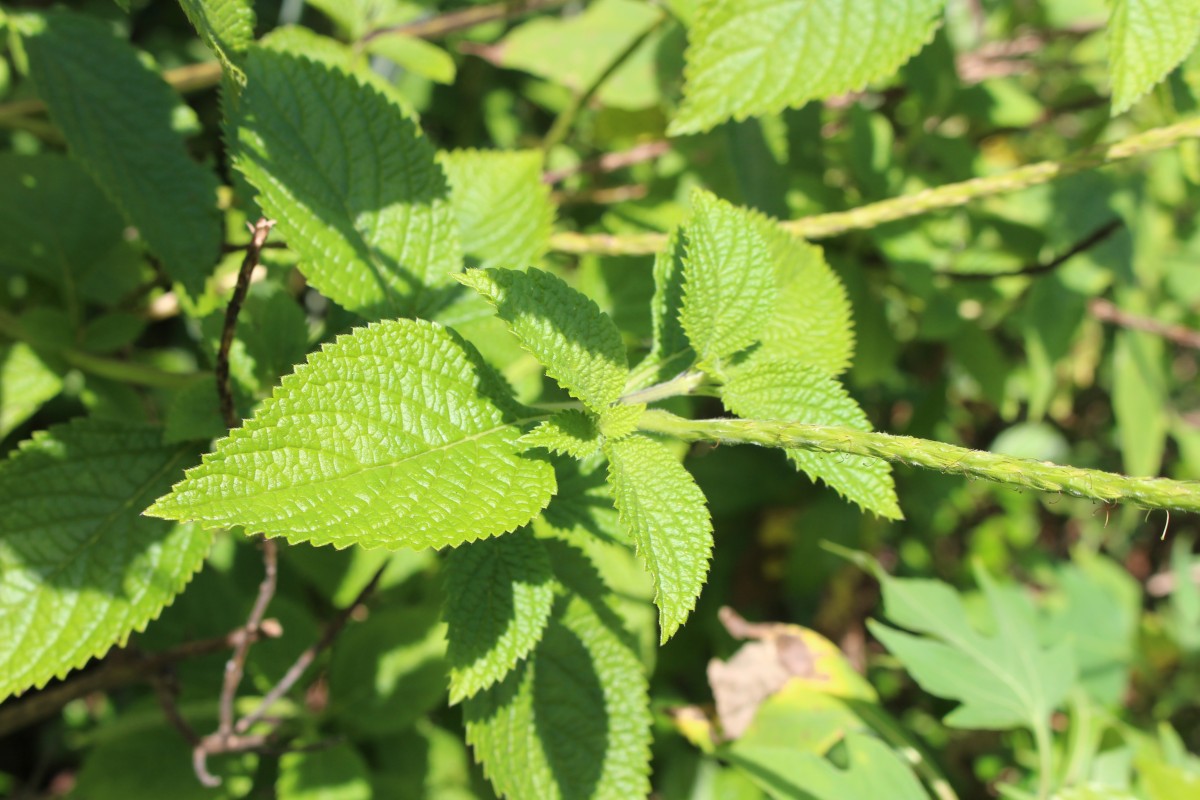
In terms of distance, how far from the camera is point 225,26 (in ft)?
3.53

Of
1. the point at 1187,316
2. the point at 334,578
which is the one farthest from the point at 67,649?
the point at 1187,316

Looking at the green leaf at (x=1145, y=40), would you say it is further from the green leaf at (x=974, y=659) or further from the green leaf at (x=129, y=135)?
the green leaf at (x=129, y=135)

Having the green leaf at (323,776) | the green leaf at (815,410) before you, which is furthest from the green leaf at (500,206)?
the green leaf at (323,776)

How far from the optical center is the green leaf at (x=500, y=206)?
1.36 meters

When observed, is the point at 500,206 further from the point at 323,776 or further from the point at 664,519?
the point at 323,776

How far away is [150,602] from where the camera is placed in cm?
113

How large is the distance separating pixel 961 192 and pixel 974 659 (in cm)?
81

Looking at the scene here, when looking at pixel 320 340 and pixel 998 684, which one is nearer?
pixel 320 340

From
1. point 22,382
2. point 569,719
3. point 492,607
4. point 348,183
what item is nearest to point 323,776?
point 569,719

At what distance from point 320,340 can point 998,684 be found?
127 centimetres

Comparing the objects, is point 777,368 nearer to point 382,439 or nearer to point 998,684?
point 382,439

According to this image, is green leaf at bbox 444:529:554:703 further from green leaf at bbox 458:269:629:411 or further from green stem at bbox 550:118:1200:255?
green stem at bbox 550:118:1200:255

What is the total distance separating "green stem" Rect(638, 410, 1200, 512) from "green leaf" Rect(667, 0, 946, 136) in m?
0.61

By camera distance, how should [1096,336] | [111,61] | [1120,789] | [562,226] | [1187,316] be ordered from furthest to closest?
[1096,336]
[1187,316]
[562,226]
[1120,789]
[111,61]
